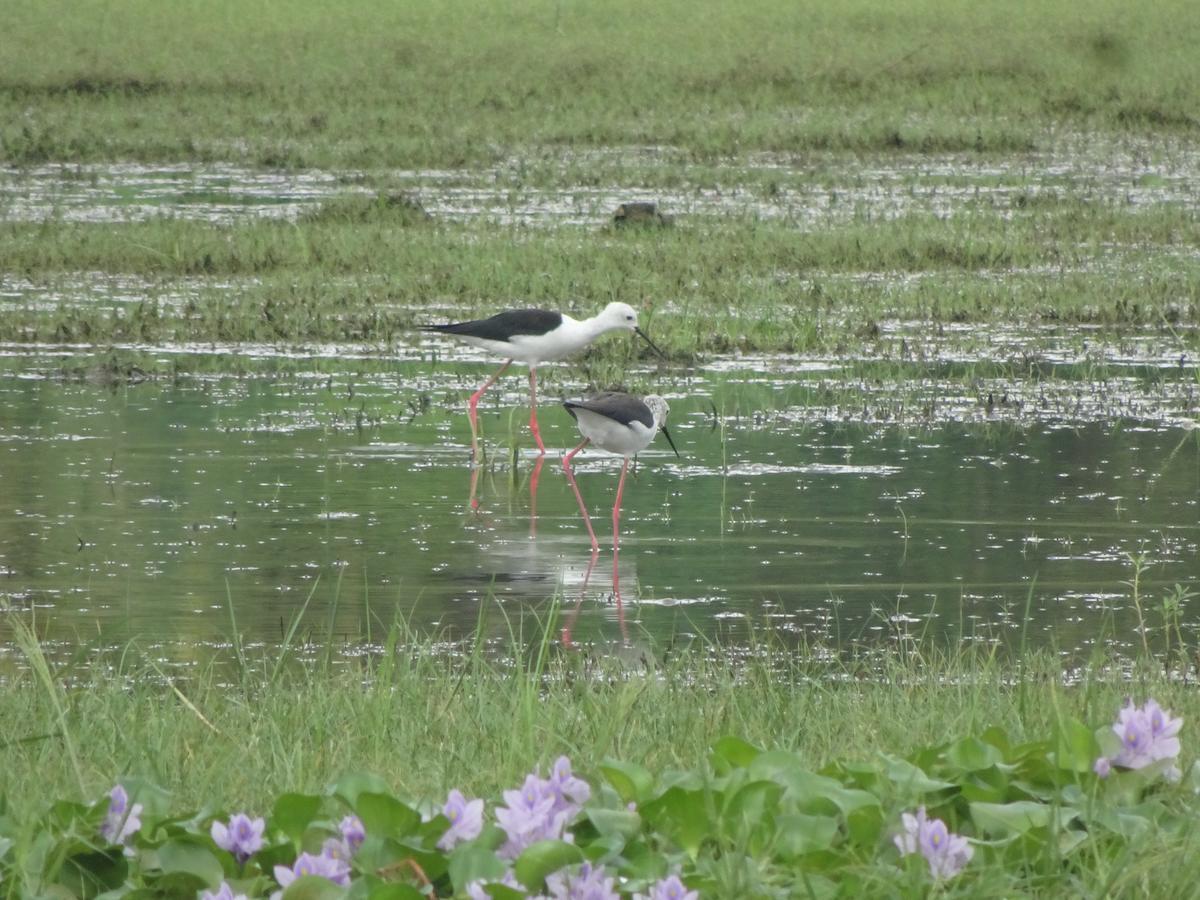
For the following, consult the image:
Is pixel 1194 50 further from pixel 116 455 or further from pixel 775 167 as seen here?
pixel 116 455

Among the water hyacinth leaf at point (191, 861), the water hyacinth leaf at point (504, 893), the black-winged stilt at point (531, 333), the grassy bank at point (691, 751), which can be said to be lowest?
the black-winged stilt at point (531, 333)

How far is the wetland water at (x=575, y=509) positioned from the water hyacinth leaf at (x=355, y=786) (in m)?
1.75

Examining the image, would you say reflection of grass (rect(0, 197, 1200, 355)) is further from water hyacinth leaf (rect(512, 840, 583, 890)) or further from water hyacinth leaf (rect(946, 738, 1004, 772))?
water hyacinth leaf (rect(512, 840, 583, 890))

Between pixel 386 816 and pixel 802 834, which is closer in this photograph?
pixel 386 816

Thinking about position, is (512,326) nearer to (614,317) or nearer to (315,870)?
(614,317)

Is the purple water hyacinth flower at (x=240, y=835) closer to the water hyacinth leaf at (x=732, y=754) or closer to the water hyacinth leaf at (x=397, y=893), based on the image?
the water hyacinth leaf at (x=397, y=893)

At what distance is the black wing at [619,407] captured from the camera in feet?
28.7

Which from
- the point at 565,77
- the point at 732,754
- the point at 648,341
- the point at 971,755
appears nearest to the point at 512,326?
the point at 648,341

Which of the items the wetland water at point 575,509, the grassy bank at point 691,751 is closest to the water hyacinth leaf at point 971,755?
the grassy bank at point 691,751

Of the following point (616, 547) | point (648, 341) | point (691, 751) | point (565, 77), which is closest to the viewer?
point (691, 751)

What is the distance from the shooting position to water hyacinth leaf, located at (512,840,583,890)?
3.39 meters

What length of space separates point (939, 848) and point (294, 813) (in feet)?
3.56

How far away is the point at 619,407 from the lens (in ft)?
28.8

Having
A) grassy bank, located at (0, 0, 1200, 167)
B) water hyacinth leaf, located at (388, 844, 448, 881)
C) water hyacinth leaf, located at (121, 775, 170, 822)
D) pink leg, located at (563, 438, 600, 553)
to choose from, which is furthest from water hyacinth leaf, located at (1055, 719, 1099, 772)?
grassy bank, located at (0, 0, 1200, 167)
